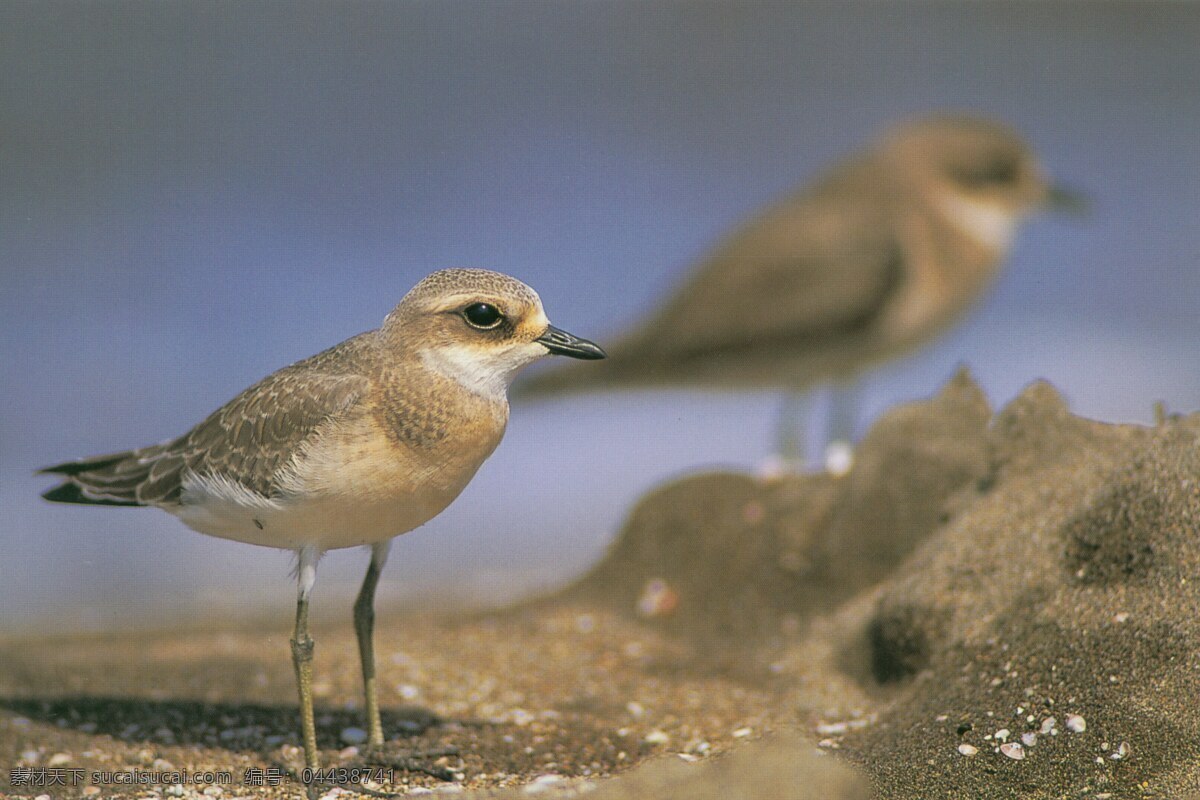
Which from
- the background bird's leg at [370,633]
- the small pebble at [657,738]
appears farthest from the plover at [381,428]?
the small pebble at [657,738]

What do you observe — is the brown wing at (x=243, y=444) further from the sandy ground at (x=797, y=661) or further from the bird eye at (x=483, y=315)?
the sandy ground at (x=797, y=661)

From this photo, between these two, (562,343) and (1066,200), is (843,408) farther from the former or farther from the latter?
(562,343)

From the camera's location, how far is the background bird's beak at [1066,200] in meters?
9.16

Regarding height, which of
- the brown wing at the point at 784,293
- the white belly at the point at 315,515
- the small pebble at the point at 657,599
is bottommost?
the small pebble at the point at 657,599

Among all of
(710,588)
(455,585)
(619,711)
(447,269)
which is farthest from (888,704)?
(455,585)

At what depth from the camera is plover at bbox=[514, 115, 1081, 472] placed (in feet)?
26.1

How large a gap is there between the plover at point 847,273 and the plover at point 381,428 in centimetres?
368

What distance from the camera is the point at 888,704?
443 centimetres

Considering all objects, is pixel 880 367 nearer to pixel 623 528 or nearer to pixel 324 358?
pixel 623 528

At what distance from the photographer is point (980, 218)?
29.6 feet

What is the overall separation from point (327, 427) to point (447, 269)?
652 millimetres

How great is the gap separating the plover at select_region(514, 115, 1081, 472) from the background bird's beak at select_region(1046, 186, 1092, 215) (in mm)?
15

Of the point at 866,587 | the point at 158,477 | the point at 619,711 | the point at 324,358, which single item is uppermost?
the point at 324,358

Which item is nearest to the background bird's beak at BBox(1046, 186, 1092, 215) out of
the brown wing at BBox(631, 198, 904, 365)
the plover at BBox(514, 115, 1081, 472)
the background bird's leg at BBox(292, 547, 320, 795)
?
the plover at BBox(514, 115, 1081, 472)
